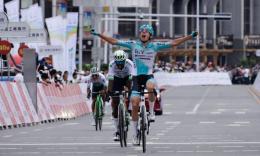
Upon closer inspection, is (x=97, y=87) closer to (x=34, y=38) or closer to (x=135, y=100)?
(x=34, y=38)

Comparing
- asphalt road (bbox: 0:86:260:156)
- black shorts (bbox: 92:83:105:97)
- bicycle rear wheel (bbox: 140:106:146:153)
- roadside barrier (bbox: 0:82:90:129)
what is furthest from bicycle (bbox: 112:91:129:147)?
roadside barrier (bbox: 0:82:90:129)

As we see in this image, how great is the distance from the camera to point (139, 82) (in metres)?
19.7

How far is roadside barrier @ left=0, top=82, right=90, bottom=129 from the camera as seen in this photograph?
29.7 metres

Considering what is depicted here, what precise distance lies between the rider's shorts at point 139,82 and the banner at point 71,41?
3308 cm

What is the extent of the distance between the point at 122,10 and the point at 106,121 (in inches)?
3862

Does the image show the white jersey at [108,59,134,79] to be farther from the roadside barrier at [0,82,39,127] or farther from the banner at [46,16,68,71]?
the banner at [46,16,68,71]

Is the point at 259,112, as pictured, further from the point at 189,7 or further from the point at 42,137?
the point at 189,7

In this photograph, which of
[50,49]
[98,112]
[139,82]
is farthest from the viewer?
[50,49]

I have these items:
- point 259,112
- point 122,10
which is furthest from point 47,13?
point 259,112

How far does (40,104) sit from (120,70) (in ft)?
44.6

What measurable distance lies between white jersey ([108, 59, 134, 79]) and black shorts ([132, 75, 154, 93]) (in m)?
0.41

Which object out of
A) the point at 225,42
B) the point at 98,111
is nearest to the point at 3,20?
the point at 98,111

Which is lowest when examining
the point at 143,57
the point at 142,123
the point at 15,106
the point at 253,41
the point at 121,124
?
the point at 15,106

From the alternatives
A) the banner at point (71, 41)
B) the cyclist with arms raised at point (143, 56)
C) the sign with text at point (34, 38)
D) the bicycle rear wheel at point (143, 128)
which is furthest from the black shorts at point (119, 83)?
the banner at point (71, 41)
